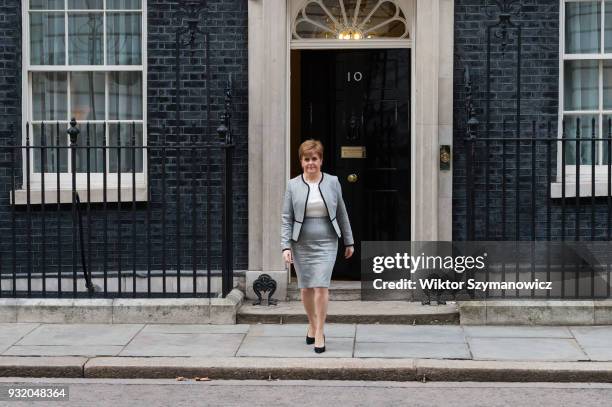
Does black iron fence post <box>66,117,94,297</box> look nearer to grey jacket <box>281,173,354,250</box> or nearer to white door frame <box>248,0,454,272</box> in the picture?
white door frame <box>248,0,454,272</box>

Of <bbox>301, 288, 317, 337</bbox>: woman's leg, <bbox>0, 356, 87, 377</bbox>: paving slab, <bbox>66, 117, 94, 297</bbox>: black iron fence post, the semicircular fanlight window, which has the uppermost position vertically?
the semicircular fanlight window

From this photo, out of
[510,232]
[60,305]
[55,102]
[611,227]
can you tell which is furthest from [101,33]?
[611,227]

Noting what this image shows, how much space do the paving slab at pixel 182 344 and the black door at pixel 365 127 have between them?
2.41 metres

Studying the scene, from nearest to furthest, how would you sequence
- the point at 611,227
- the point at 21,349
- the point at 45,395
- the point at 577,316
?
the point at 45,395 < the point at 21,349 < the point at 577,316 < the point at 611,227

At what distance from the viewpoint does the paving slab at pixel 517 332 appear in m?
9.62

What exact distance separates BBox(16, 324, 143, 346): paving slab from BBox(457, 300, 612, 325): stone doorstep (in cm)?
295

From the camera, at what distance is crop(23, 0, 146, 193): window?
1137 centimetres

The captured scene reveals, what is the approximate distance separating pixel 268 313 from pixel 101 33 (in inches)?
131

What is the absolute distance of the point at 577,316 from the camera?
32.7 feet

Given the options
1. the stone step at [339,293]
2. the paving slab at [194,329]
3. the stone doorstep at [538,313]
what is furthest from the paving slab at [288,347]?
the stone step at [339,293]


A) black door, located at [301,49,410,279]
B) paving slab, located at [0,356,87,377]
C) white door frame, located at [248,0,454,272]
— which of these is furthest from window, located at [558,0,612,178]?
paving slab, located at [0,356,87,377]

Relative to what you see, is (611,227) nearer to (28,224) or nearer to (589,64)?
(589,64)

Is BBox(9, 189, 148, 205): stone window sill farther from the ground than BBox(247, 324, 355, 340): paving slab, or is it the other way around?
BBox(9, 189, 148, 205): stone window sill

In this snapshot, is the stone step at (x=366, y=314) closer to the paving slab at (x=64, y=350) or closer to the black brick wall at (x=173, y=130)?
the black brick wall at (x=173, y=130)
